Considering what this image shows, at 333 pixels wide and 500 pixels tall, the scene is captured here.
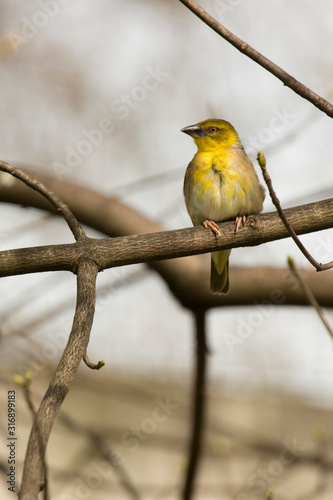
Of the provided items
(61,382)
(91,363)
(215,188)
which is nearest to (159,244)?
(91,363)

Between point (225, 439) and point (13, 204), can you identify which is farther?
point (225, 439)

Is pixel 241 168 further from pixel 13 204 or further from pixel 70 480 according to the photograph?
pixel 70 480

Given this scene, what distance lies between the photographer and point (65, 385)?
222 centimetres

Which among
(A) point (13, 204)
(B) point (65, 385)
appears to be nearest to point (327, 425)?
(A) point (13, 204)

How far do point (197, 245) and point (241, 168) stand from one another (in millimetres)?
1564

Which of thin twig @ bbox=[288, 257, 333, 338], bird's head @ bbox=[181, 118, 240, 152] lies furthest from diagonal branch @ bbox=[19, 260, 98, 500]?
bird's head @ bbox=[181, 118, 240, 152]

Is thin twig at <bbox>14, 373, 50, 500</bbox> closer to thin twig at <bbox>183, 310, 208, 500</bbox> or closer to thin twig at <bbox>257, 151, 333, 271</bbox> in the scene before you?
thin twig at <bbox>257, 151, 333, 271</bbox>

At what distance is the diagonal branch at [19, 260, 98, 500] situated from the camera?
5.82 ft

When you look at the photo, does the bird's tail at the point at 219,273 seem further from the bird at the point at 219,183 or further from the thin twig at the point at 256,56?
the thin twig at the point at 256,56

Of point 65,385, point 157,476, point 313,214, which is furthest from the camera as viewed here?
point 157,476

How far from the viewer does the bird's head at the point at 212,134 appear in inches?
184

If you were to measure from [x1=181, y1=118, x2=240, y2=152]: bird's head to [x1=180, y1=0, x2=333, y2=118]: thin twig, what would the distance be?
1.79m

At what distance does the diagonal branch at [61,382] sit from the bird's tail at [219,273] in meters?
1.73

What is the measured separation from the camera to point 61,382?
7.32 ft
